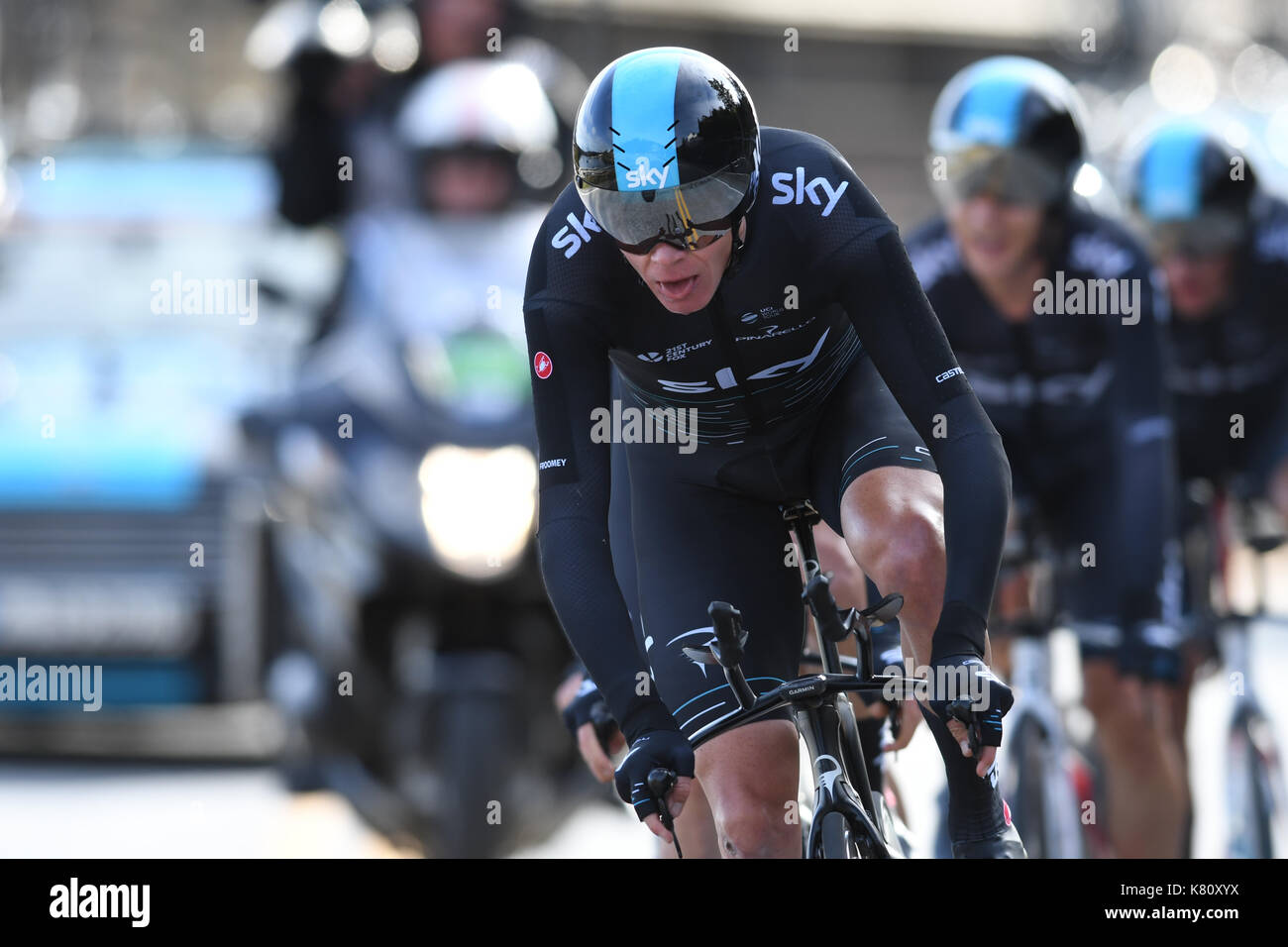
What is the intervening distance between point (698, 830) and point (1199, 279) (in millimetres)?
3773

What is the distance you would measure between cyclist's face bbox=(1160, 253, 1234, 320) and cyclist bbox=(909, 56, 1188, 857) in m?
1.17

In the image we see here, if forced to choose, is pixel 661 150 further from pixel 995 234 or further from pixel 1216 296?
pixel 1216 296

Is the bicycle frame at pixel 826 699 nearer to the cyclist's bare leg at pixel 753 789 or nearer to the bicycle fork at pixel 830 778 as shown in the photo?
the bicycle fork at pixel 830 778

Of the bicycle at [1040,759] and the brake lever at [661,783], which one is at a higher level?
the bicycle at [1040,759]

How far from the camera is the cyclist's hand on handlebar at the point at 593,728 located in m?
4.09

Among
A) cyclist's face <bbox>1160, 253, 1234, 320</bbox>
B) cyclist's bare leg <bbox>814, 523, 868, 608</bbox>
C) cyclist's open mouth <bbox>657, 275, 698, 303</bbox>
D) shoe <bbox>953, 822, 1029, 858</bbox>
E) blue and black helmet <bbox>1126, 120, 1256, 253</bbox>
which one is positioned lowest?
shoe <bbox>953, 822, 1029, 858</bbox>

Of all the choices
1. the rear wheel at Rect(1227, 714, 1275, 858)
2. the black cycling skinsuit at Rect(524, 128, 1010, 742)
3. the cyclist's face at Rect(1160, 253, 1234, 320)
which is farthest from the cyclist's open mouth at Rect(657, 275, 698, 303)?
the cyclist's face at Rect(1160, 253, 1234, 320)

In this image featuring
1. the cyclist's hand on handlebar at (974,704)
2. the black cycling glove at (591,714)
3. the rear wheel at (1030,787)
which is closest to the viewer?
the cyclist's hand on handlebar at (974,704)

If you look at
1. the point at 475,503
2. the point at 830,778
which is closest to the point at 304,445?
the point at 475,503

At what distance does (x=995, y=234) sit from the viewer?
5953mm

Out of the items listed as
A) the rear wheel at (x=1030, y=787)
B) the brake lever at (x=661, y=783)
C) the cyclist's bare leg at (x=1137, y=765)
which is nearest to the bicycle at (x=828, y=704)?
the brake lever at (x=661, y=783)

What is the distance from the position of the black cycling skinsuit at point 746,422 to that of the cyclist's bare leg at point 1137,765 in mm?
2002
